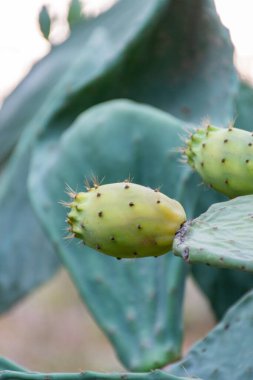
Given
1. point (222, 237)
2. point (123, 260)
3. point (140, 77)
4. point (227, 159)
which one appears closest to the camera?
point (222, 237)

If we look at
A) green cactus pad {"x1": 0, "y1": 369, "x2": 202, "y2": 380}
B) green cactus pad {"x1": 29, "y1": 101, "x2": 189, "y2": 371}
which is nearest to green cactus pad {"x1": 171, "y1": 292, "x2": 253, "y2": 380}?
green cactus pad {"x1": 0, "y1": 369, "x2": 202, "y2": 380}

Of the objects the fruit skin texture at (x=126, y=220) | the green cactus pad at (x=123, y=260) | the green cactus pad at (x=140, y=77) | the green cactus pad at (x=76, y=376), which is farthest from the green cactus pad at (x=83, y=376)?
the green cactus pad at (x=140, y=77)

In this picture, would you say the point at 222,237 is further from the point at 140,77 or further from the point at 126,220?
the point at 140,77

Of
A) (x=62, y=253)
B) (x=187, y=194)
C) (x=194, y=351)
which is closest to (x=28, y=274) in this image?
(x=62, y=253)

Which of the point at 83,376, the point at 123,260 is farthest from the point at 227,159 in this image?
the point at 123,260

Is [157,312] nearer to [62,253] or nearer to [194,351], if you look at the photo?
[62,253]

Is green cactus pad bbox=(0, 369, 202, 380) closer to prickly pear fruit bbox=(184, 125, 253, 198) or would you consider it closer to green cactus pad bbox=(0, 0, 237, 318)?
prickly pear fruit bbox=(184, 125, 253, 198)
